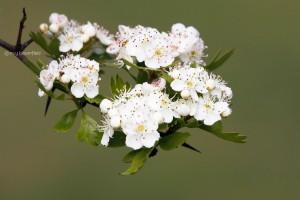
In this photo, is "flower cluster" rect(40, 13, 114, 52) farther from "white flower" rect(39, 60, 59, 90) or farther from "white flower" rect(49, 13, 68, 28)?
"white flower" rect(39, 60, 59, 90)

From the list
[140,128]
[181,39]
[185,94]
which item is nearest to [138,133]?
[140,128]

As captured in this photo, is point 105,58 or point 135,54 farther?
point 105,58

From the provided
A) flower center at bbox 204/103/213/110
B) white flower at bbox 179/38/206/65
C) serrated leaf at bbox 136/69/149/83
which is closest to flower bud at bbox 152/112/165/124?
flower center at bbox 204/103/213/110

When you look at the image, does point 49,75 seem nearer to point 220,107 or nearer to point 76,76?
point 76,76

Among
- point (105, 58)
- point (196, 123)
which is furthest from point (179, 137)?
point (105, 58)

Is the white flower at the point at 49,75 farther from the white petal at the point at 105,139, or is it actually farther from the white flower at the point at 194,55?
the white flower at the point at 194,55

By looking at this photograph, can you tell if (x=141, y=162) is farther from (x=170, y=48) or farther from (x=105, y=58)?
(x=105, y=58)

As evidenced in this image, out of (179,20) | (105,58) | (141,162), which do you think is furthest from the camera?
(179,20)
